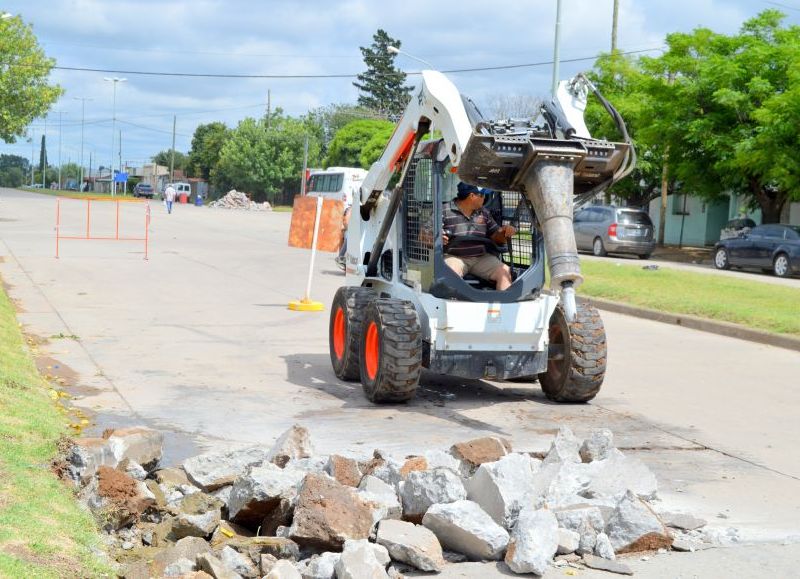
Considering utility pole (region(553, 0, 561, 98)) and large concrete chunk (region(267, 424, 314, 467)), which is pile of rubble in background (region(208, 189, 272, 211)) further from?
large concrete chunk (region(267, 424, 314, 467))

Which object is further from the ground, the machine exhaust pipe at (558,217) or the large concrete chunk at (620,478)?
the machine exhaust pipe at (558,217)

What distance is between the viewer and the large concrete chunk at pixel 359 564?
5.03m

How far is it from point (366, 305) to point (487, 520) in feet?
17.8

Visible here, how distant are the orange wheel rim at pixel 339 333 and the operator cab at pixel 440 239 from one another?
1107 millimetres

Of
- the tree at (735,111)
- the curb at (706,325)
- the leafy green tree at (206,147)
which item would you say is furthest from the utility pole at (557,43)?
the leafy green tree at (206,147)

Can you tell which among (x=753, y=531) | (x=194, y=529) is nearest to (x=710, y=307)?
(x=753, y=531)

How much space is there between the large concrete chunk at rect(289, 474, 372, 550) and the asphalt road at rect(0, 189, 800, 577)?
2.05 feet

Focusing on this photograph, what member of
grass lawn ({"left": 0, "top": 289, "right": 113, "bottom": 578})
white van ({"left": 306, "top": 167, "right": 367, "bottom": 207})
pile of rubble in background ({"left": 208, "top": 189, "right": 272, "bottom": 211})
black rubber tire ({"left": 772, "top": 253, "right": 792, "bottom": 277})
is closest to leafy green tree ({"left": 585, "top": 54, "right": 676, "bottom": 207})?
black rubber tire ({"left": 772, "top": 253, "right": 792, "bottom": 277})

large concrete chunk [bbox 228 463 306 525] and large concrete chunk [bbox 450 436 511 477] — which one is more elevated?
large concrete chunk [bbox 450 436 511 477]

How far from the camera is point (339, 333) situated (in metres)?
11.5

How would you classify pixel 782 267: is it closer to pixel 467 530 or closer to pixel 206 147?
pixel 467 530

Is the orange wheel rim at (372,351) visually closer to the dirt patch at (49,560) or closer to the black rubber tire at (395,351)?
the black rubber tire at (395,351)

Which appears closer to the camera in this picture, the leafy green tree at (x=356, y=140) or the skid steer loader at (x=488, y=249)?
the skid steer loader at (x=488, y=249)

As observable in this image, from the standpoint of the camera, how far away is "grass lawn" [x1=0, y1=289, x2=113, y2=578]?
4746 millimetres
